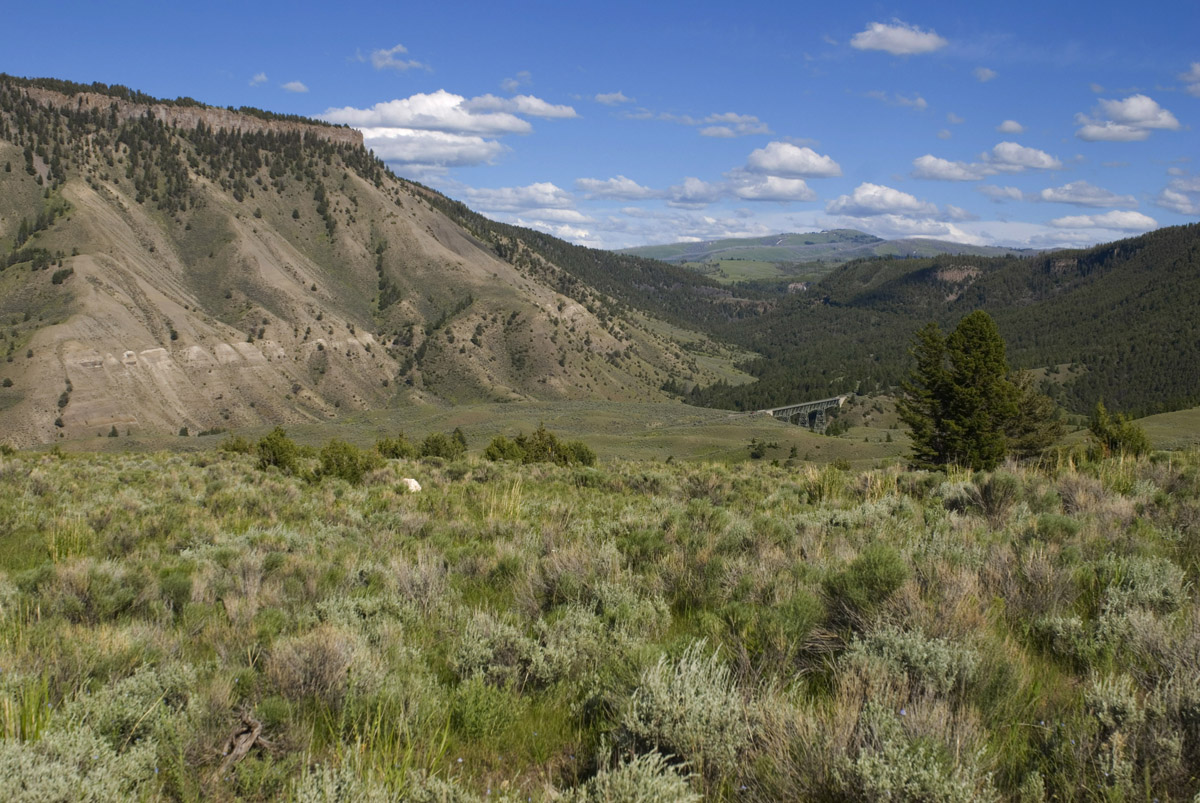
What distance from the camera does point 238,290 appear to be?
100 metres

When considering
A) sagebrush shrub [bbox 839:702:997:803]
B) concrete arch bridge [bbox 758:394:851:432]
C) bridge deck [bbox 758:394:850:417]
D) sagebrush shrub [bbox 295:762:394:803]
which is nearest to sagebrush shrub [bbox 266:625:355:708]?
sagebrush shrub [bbox 295:762:394:803]

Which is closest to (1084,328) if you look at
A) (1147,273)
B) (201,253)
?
(1147,273)

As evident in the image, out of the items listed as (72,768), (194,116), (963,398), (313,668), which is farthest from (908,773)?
(194,116)

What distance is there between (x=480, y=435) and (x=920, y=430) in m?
40.2

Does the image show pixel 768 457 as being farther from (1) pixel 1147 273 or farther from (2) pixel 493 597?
(1) pixel 1147 273

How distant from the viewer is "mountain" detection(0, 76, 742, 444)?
7406 cm

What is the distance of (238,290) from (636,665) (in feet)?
361

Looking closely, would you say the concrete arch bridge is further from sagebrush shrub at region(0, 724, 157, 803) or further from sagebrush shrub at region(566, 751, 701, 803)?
sagebrush shrub at region(0, 724, 157, 803)

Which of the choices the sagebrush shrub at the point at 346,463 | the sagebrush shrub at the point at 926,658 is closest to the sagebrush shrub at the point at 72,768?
the sagebrush shrub at the point at 926,658

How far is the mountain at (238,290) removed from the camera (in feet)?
243

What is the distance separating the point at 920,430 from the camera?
29.2 m

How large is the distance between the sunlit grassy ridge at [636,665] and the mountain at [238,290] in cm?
7309

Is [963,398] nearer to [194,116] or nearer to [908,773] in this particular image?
[908,773]

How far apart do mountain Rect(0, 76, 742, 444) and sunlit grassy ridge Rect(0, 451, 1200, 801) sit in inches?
2878
